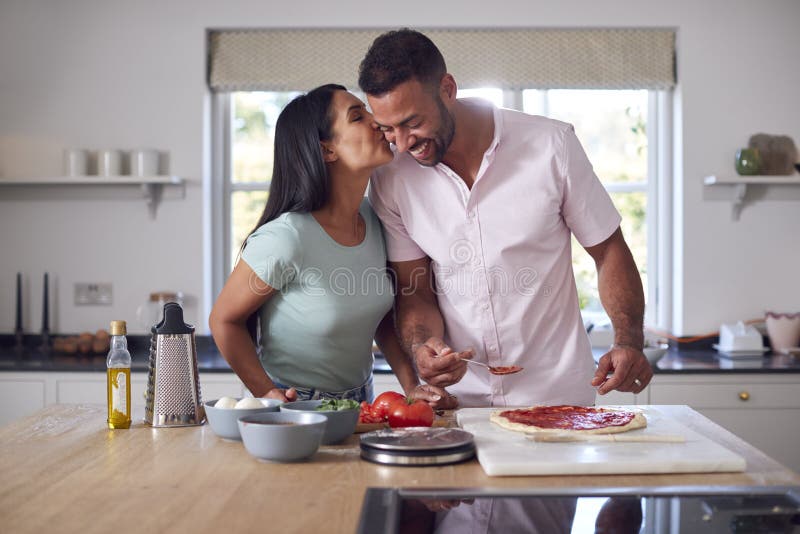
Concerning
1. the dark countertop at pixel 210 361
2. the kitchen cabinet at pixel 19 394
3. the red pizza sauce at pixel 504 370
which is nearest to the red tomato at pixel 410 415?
the red pizza sauce at pixel 504 370

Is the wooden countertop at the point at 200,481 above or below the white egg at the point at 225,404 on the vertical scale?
below

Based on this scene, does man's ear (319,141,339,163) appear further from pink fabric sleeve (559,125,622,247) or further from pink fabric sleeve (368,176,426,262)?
pink fabric sleeve (559,125,622,247)

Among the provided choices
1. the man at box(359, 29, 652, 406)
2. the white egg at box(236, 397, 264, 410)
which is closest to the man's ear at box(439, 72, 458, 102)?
the man at box(359, 29, 652, 406)

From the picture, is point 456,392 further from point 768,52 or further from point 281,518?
point 768,52

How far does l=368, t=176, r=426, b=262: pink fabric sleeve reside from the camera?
224cm

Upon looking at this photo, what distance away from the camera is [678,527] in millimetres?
1139

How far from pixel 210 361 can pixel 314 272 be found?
175 centimetres

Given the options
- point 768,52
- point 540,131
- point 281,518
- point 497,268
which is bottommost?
point 281,518

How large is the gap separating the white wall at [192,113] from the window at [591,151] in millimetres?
222

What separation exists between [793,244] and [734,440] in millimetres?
2775

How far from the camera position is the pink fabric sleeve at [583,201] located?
2.16 metres

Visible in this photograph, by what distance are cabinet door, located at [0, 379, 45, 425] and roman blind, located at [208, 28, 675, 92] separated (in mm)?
1592

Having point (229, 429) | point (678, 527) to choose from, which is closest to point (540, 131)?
point (229, 429)

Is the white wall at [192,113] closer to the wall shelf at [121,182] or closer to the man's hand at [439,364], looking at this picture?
the wall shelf at [121,182]
